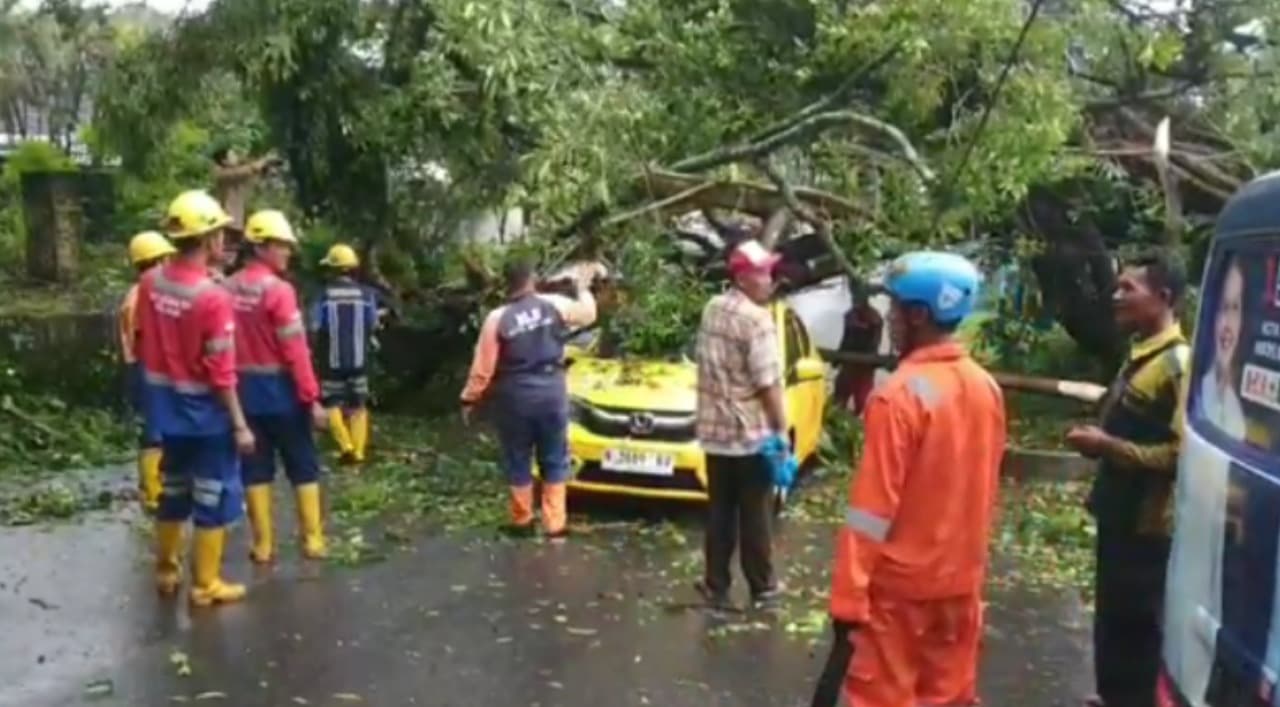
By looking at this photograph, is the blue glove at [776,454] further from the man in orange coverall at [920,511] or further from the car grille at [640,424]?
the man in orange coverall at [920,511]

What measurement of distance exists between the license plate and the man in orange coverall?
660 centimetres

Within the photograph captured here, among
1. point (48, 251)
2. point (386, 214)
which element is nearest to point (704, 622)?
point (386, 214)

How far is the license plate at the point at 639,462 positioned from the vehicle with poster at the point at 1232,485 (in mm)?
6911

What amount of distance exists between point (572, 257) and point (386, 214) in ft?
9.14

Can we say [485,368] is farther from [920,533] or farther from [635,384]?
[920,533]

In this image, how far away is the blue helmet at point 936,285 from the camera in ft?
17.1

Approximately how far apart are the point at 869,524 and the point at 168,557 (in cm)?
524

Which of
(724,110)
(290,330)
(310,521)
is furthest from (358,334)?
(290,330)

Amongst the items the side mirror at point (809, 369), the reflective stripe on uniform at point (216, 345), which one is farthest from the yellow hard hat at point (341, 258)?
the reflective stripe on uniform at point (216, 345)

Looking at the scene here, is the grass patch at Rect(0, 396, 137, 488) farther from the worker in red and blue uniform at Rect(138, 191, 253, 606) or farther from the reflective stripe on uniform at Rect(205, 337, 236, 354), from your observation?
the reflective stripe on uniform at Rect(205, 337, 236, 354)

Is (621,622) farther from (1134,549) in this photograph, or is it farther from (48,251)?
(48,251)

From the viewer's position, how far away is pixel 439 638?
8.69 meters

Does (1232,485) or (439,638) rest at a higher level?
(1232,485)

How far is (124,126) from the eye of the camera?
14.5m
